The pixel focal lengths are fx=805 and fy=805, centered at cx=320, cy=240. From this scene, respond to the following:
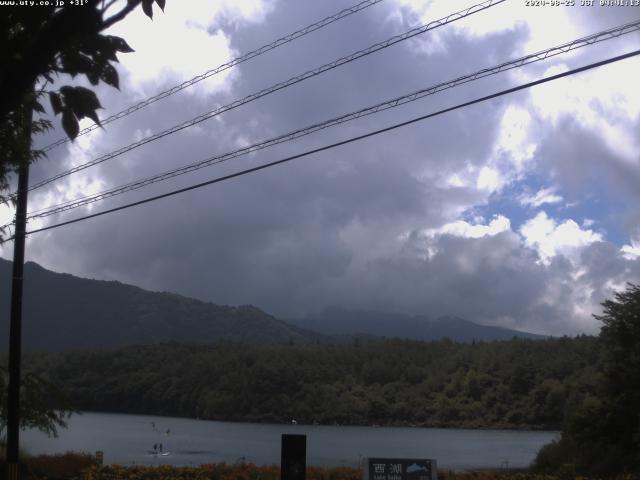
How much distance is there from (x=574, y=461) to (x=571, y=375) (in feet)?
230

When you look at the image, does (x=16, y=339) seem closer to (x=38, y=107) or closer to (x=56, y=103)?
(x=38, y=107)

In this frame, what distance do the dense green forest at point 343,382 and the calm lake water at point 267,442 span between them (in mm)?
3908

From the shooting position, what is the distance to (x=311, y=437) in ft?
282

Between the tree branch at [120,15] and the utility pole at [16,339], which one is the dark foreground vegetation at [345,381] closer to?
the utility pole at [16,339]

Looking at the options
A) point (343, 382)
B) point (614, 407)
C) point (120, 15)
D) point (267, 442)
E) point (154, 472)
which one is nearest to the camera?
point (120, 15)

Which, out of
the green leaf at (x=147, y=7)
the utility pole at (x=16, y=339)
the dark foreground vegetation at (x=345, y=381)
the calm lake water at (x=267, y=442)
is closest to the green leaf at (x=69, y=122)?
the green leaf at (x=147, y=7)

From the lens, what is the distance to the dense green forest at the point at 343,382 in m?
102

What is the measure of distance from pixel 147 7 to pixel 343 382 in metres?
121

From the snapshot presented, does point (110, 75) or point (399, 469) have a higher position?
point (110, 75)

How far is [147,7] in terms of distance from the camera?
4324 mm

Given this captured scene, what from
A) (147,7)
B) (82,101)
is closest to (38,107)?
(82,101)

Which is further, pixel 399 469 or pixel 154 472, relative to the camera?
pixel 154 472

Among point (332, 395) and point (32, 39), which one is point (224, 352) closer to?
point (332, 395)

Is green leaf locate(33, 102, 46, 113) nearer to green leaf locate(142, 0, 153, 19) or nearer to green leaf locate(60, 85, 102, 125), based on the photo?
green leaf locate(60, 85, 102, 125)
